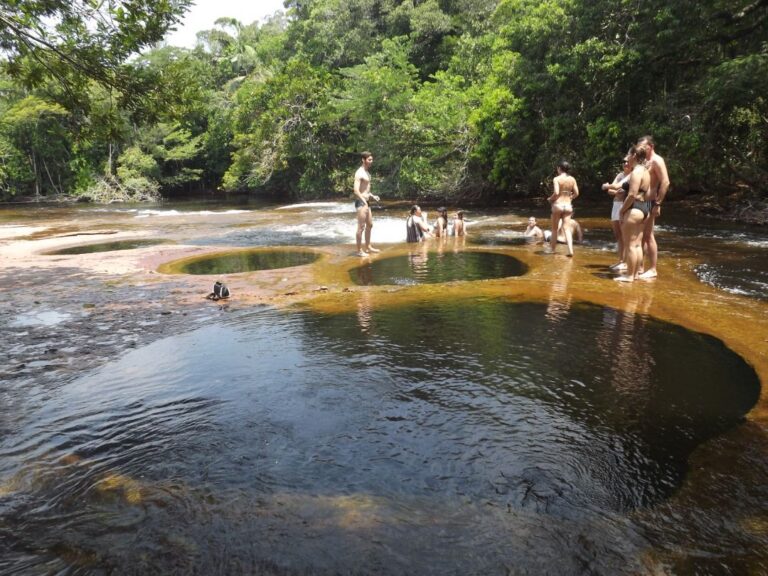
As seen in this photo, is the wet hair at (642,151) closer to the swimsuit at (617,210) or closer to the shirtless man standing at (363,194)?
the swimsuit at (617,210)

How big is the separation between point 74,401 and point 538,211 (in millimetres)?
18412

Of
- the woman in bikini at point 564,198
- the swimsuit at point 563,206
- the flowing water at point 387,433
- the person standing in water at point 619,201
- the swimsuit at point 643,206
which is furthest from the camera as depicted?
the swimsuit at point 563,206

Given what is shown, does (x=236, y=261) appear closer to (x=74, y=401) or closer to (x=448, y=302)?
(x=448, y=302)

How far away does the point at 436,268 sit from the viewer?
31.5ft

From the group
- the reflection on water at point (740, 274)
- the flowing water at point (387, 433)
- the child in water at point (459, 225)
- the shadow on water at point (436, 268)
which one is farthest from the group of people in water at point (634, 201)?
the child in water at point (459, 225)

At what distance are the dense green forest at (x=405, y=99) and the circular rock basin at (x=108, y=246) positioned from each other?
145 inches

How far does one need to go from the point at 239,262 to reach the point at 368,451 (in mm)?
8583

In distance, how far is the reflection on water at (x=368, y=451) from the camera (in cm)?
266

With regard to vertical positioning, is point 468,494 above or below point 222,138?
below

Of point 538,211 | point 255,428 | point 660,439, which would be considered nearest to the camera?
point 660,439

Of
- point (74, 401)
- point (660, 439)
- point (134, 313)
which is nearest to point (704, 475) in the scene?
point (660, 439)

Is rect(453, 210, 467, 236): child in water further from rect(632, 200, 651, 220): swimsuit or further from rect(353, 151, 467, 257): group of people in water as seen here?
rect(632, 200, 651, 220): swimsuit

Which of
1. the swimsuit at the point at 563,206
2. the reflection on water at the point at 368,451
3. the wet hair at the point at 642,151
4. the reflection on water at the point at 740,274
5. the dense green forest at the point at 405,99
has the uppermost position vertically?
the dense green forest at the point at 405,99

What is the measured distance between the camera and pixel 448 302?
7148 millimetres
